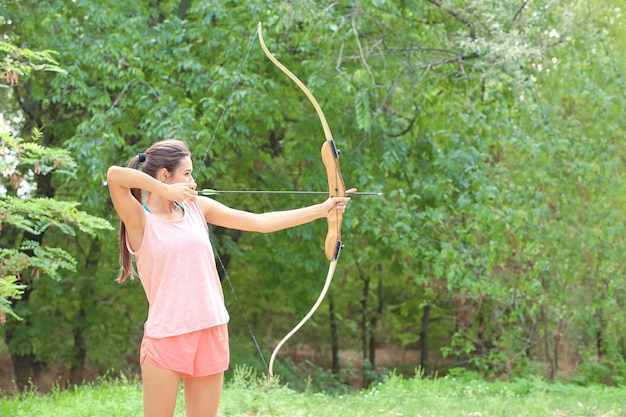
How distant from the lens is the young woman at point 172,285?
7.24ft

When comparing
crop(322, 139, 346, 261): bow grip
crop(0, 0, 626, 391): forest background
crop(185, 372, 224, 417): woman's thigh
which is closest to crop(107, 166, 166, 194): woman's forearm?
crop(185, 372, 224, 417): woman's thigh

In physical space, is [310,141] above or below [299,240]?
above

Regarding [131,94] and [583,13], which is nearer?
[583,13]

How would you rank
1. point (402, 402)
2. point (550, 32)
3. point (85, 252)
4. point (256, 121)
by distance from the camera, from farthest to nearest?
point (85, 252) → point (256, 121) → point (550, 32) → point (402, 402)

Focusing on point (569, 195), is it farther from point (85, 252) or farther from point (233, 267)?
point (85, 252)

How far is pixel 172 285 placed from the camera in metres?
2.23

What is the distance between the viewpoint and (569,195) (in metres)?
7.03

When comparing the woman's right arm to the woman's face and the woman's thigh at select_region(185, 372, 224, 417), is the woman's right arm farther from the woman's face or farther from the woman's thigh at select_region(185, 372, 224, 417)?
the woman's thigh at select_region(185, 372, 224, 417)

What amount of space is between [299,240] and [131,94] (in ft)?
7.60

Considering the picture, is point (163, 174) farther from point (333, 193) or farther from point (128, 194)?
point (333, 193)

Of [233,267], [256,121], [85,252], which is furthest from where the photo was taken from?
[233,267]

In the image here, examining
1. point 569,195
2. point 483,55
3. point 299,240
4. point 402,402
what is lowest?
point 402,402

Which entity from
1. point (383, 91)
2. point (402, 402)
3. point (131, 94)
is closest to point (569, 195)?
point (383, 91)

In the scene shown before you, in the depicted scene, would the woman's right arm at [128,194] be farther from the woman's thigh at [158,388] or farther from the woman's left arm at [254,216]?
the woman's thigh at [158,388]
